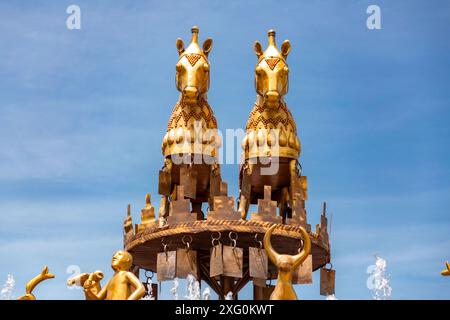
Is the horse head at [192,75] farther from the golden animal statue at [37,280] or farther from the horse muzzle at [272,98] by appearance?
the golden animal statue at [37,280]

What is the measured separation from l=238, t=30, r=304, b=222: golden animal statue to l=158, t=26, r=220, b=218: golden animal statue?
676mm

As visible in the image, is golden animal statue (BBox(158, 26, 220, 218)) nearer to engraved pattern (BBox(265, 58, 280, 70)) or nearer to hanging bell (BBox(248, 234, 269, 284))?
engraved pattern (BBox(265, 58, 280, 70))

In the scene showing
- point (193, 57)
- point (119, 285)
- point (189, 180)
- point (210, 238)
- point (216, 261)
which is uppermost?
point (193, 57)

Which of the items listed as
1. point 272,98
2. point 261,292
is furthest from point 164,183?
point 261,292

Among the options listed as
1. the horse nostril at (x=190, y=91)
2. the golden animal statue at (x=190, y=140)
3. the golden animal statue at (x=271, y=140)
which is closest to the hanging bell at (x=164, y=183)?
the golden animal statue at (x=190, y=140)

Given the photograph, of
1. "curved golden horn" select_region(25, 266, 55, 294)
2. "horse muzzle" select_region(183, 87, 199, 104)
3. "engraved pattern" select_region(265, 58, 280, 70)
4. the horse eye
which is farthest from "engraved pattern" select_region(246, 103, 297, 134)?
"curved golden horn" select_region(25, 266, 55, 294)

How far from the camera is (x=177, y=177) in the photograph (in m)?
20.5

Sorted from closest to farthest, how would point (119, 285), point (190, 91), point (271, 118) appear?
point (119, 285) < point (190, 91) < point (271, 118)

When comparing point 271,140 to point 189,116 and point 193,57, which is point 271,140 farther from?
point 193,57

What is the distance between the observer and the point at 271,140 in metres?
20.4

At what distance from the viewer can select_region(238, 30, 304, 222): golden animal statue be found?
20359 millimetres

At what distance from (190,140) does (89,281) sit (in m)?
7.51
